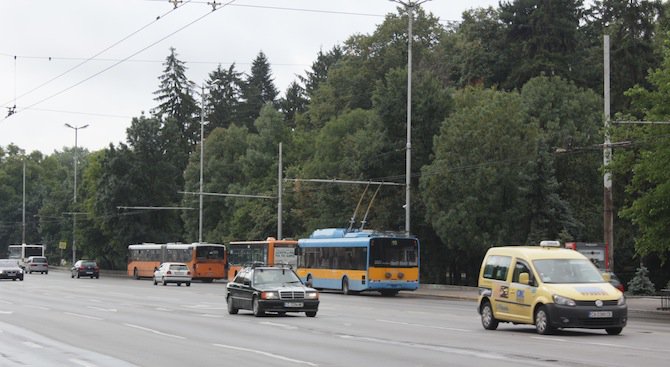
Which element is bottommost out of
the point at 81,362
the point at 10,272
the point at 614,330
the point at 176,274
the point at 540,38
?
the point at 10,272

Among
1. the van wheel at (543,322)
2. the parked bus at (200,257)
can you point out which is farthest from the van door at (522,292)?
the parked bus at (200,257)

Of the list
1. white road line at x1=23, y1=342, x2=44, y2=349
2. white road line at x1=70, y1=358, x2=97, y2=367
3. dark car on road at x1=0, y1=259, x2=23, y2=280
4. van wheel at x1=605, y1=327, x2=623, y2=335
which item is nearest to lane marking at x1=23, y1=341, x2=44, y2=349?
white road line at x1=23, y1=342, x2=44, y2=349

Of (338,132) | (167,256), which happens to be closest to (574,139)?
(338,132)

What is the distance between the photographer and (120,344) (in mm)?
20719

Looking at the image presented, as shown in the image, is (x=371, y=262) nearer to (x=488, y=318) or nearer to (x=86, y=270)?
(x=488, y=318)

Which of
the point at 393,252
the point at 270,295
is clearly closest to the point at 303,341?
the point at 270,295

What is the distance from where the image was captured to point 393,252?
1956 inches

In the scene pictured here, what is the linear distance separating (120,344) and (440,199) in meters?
40.4

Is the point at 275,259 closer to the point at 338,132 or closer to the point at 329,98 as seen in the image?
the point at 338,132

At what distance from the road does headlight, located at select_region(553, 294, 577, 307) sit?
2.33 ft

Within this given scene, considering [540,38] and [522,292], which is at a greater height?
[540,38]

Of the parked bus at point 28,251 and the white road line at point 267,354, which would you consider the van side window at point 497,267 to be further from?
the parked bus at point 28,251

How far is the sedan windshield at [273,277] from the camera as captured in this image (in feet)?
100

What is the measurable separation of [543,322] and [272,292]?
9803mm
